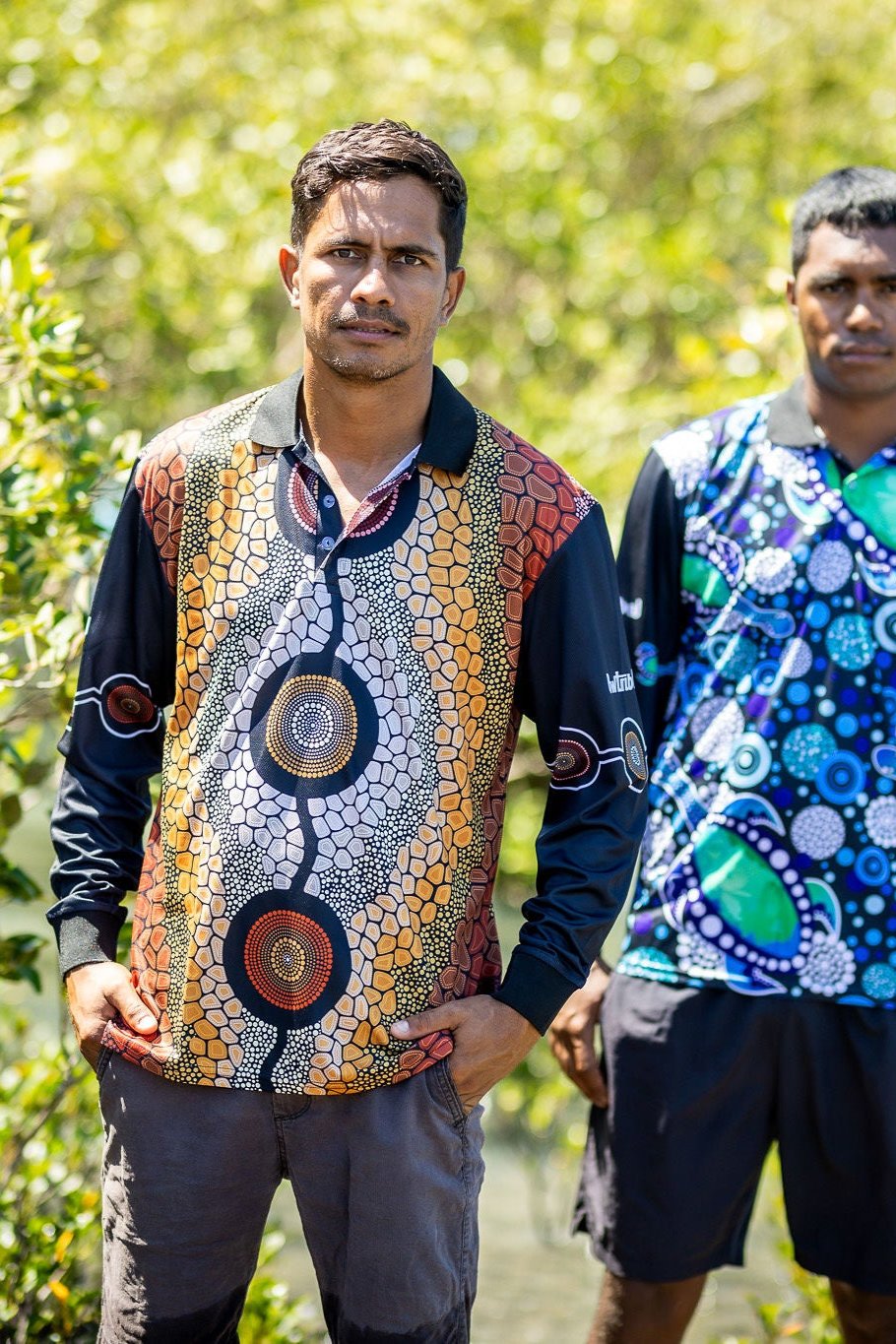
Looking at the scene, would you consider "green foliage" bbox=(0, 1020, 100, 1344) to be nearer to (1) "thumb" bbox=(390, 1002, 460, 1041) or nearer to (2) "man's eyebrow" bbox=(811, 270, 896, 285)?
(1) "thumb" bbox=(390, 1002, 460, 1041)

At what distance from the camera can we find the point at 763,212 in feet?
21.0

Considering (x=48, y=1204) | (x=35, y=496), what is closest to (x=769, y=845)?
(x=35, y=496)

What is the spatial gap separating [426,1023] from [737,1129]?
850mm

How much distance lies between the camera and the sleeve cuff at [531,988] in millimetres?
2449

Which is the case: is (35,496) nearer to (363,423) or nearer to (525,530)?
(363,423)

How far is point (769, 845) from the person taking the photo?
292 centimetres

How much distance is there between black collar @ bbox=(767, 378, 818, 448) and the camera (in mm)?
→ 3037

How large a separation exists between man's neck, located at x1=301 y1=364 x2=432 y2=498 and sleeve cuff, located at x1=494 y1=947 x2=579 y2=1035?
74 centimetres

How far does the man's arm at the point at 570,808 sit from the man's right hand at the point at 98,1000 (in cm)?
47

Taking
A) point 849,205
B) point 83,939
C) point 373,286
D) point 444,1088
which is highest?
point 849,205

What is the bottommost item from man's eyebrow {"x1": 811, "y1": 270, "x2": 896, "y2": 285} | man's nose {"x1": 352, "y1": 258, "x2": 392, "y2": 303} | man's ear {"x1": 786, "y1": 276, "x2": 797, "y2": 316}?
man's nose {"x1": 352, "y1": 258, "x2": 392, "y2": 303}

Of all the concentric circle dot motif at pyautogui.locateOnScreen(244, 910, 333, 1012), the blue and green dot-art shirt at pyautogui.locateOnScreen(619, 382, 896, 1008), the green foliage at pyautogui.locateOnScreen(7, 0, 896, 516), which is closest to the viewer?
the concentric circle dot motif at pyautogui.locateOnScreen(244, 910, 333, 1012)

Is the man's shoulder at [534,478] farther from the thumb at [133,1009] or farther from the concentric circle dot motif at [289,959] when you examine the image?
the thumb at [133,1009]

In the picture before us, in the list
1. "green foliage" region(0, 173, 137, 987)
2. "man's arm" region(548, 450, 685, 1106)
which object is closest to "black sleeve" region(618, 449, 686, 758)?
"man's arm" region(548, 450, 685, 1106)
